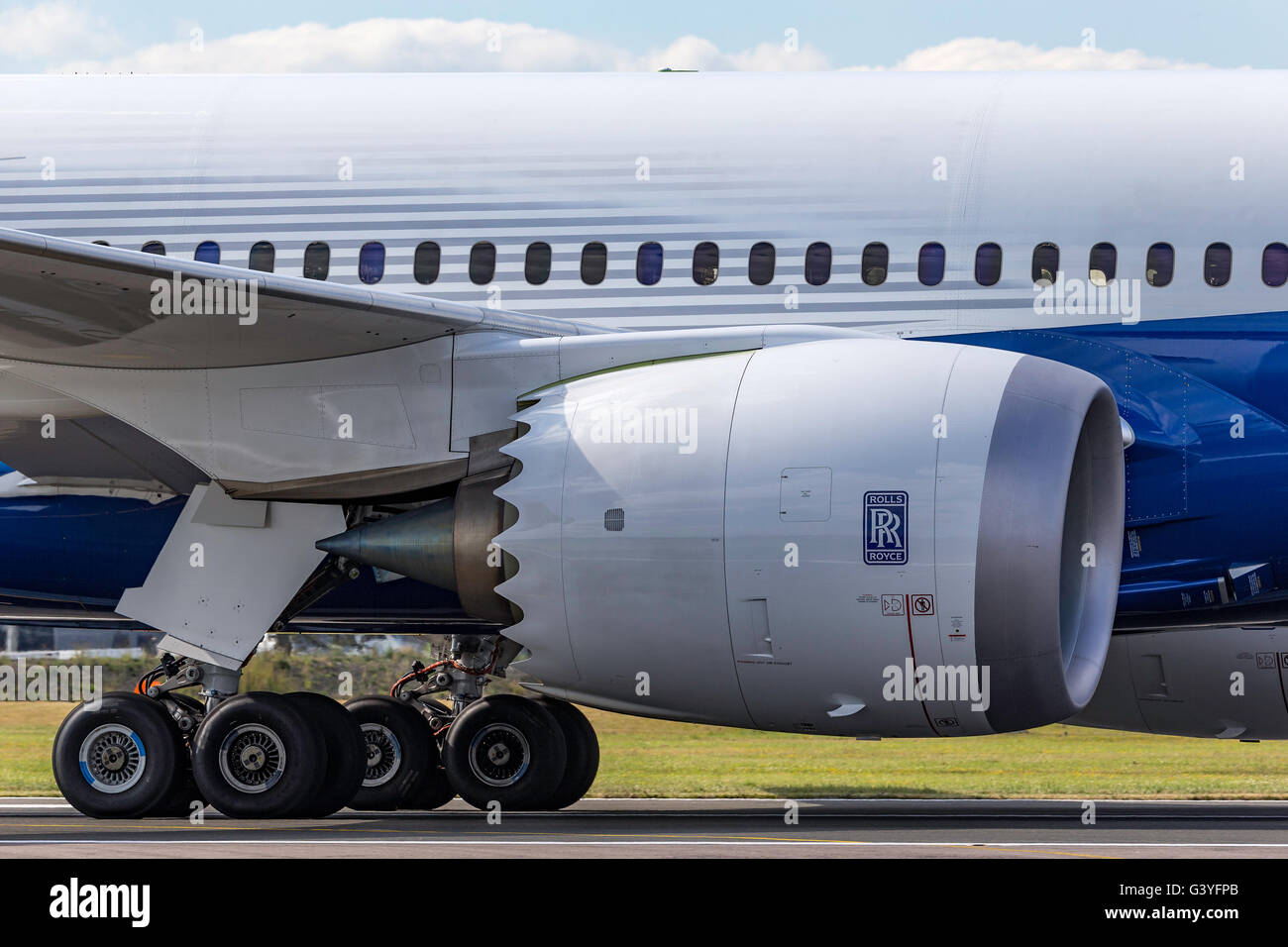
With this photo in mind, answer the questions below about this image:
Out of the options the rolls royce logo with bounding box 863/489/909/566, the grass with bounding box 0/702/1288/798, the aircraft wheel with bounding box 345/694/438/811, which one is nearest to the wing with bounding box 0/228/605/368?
the rolls royce logo with bounding box 863/489/909/566

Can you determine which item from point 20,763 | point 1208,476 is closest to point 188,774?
point 1208,476

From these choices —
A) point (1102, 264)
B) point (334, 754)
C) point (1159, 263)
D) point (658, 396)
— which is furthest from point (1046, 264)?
point (334, 754)

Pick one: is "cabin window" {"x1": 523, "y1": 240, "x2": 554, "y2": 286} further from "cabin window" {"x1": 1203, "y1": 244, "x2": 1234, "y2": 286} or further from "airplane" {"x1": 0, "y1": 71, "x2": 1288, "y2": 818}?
"cabin window" {"x1": 1203, "y1": 244, "x2": 1234, "y2": 286}

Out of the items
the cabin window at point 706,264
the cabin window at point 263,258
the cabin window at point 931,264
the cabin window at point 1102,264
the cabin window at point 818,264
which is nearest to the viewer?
the cabin window at point 1102,264

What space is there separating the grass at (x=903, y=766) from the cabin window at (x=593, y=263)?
4016 millimetres

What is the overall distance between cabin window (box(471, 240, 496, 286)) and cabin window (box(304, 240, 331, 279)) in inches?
33.3

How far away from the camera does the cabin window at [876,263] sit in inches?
374

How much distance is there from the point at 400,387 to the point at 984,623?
132 inches

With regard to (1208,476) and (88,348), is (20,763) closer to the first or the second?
(88,348)

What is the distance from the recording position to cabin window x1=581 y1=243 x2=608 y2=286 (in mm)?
9836

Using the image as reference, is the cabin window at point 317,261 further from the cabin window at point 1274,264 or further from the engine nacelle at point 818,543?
the cabin window at point 1274,264

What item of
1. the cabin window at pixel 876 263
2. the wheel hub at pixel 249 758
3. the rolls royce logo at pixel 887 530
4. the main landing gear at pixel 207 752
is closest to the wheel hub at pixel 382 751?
the main landing gear at pixel 207 752

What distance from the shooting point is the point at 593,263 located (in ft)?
32.3

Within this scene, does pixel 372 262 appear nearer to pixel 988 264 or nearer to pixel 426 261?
pixel 426 261
